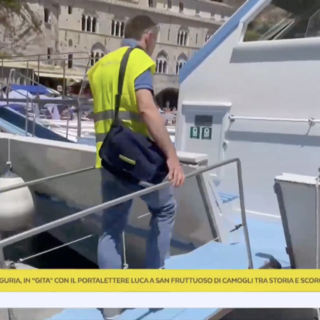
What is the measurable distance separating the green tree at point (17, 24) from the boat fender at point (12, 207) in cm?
3800

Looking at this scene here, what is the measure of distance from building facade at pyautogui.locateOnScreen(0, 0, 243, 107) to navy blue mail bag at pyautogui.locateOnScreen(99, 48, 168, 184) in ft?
119

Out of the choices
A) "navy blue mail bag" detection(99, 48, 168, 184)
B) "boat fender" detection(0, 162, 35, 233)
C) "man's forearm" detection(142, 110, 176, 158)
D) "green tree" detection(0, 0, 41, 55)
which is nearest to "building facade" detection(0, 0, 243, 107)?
"green tree" detection(0, 0, 41, 55)

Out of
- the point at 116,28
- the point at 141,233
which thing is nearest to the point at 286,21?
the point at 141,233

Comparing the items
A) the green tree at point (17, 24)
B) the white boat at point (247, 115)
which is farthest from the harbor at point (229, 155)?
the green tree at point (17, 24)

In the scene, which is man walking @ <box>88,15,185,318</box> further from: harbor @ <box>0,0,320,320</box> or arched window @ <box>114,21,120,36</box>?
arched window @ <box>114,21,120,36</box>

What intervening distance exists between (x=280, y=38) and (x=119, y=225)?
2504 mm

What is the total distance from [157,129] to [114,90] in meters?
0.31

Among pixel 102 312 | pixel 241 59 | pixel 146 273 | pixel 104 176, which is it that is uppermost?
pixel 241 59

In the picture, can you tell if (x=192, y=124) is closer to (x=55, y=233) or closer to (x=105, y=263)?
(x=55, y=233)

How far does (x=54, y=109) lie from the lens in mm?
15883

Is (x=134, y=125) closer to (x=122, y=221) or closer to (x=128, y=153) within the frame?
(x=128, y=153)

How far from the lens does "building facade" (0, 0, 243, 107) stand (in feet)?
143

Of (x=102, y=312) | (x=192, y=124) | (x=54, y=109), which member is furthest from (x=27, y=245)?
(x=54, y=109)

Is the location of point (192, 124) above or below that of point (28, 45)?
below
